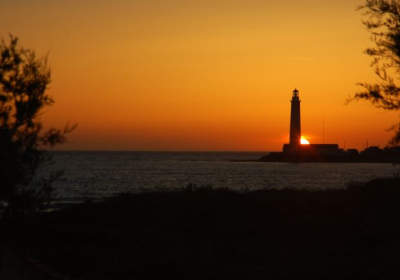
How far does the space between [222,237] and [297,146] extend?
105m

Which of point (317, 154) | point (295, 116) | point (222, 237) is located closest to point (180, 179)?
point (295, 116)

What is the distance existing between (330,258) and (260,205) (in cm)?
732

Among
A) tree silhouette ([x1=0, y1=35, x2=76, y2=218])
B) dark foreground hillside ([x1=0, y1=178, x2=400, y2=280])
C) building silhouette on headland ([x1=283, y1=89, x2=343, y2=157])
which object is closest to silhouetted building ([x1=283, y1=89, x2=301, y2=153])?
building silhouette on headland ([x1=283, y1=89, x2=343, y2=157])

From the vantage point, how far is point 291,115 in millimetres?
103438

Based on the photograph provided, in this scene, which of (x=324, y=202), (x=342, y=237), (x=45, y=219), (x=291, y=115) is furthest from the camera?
(x=291, y=115)

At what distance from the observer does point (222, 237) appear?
58.8ft

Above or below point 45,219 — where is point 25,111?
above

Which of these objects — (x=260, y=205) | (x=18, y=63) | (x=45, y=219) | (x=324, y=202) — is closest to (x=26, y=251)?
(x=18, y=63)

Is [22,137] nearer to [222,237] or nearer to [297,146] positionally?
[222,237]

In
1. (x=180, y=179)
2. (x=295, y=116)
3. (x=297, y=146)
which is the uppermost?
(x=295, y=116)

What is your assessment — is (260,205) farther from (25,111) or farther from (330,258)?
(25,111)

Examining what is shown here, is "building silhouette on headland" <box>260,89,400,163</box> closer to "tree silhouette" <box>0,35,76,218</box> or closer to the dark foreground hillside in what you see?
the dark foreground hillside

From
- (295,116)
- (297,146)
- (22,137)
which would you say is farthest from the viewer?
(297,146)

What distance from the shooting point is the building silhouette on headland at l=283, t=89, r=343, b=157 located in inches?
4072
